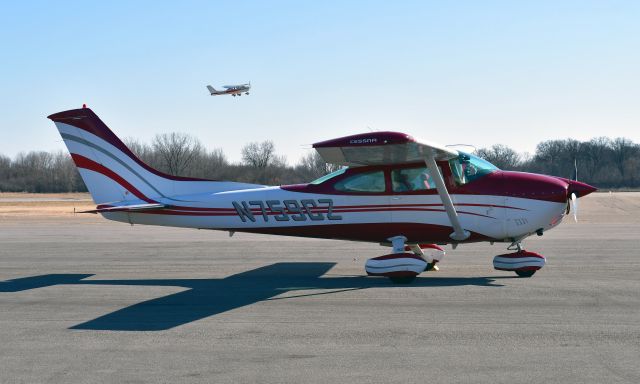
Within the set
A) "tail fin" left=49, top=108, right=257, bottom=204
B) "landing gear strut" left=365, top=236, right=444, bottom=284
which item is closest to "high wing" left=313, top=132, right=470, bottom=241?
"landing gear strut" left=365, top=236, right=444, bottom=284

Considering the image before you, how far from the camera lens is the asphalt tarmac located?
6113mm

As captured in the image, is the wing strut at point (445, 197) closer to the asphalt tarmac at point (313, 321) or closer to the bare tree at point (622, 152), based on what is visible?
the asphalt tarmac at point (313, 321)

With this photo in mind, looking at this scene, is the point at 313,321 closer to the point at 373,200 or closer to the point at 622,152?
the point at 373,200

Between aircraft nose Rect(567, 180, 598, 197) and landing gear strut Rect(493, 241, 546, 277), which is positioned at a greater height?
aircraft nose Rect(567, 180, 598, 197)

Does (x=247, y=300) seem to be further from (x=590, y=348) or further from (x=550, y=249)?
(x=550, y=249)

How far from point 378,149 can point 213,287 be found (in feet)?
11.5

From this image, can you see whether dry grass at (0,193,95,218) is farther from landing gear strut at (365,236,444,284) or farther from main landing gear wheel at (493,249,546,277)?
main landing gear wheel at (493,249,546,277)

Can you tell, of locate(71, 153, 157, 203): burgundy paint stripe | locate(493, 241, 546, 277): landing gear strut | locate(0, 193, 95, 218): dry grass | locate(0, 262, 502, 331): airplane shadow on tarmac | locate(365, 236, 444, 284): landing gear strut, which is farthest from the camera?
locate(0, 193, 95, 218): dry grass

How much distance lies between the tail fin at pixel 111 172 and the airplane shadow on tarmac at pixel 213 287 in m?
1.73

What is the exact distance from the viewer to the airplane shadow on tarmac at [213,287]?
8562mm

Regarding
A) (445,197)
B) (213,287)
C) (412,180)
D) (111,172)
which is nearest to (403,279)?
(445,197)

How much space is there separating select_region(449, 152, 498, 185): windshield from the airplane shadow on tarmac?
1745 millimetres

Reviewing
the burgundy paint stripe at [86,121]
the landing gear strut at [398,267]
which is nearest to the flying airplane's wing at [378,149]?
the landing gear strut at [398,267]

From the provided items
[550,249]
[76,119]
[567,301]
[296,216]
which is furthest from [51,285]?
[550,249]
